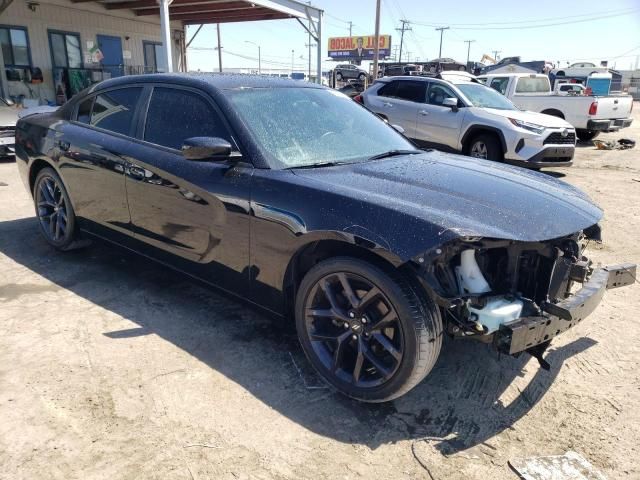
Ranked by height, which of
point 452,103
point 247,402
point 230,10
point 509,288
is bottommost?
point 247,402

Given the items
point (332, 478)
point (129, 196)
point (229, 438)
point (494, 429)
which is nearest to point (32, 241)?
point (129, 196)

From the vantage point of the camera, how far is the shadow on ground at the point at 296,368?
249 centimetres

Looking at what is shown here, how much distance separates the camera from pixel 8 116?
9.17 meters

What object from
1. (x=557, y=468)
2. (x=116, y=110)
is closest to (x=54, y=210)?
(x=116, y=110)

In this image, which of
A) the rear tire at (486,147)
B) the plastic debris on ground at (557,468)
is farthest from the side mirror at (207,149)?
the rear tire at (486,147)

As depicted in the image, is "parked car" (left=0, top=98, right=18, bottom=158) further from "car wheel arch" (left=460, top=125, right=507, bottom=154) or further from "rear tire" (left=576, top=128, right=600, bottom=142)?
"rear tire" (left=576, top=128, right=600, bottom=142)

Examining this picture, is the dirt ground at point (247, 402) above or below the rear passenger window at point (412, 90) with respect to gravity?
below

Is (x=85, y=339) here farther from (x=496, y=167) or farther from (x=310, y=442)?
(x=496, y=167)

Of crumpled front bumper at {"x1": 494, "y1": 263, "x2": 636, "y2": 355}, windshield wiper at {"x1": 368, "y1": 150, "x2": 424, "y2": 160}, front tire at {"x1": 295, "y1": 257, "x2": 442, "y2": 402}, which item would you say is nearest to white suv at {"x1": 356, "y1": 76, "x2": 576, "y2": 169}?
windshield wiper at {"x1": 368, "y1": 150, "x2": 424, "y2": 160}

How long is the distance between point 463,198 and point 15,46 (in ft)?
52.9

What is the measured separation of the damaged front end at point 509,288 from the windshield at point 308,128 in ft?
3.59

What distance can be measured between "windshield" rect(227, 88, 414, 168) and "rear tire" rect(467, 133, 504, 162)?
223 inches

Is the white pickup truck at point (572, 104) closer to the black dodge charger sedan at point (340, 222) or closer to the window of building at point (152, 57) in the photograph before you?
the black dodge charger sedan at point (340, 222)

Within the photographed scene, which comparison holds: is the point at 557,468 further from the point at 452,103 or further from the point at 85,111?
the point at 452,103
